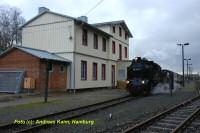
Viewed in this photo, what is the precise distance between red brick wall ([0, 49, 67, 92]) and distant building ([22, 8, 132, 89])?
889 millimetres

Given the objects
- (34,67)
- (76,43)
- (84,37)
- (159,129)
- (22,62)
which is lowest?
(159,129)

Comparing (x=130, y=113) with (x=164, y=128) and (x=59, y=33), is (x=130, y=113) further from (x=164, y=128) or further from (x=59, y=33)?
(x=59, y=33)

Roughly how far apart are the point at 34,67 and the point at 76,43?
492cm

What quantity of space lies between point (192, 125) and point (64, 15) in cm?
1961

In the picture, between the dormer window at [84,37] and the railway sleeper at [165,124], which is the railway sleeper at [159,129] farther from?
the dormer window at [84,37]

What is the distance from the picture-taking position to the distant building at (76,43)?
27672 mm

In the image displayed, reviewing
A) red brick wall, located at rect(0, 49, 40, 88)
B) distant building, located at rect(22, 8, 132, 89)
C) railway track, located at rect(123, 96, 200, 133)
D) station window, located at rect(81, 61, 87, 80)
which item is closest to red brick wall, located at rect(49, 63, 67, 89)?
distant building, located at rect(22, 8, 132, 89)

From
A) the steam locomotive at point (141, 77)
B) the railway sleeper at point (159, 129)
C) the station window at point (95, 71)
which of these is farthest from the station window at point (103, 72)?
the railway sleeper at point (159, 129)

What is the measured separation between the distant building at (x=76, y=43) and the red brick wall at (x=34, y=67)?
89cm

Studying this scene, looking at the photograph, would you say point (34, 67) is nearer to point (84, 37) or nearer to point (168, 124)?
point (84, 37)

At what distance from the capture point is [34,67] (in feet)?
80.7

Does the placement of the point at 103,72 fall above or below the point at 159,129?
above

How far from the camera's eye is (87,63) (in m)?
30.1

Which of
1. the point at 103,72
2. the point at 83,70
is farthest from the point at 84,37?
the point at 103,72
